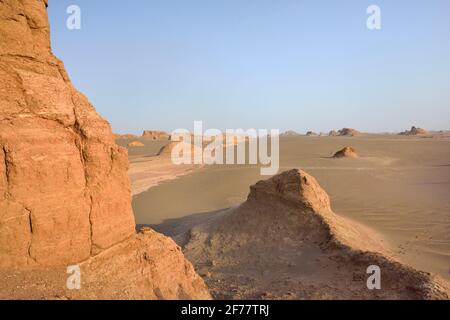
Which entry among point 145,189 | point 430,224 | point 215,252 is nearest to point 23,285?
point 215,252

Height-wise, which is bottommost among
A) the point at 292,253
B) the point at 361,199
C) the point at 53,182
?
the point at 361,199

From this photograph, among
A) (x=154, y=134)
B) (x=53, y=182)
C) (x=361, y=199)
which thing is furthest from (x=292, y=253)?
(x=154, y=134)

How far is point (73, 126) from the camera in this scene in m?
3.35

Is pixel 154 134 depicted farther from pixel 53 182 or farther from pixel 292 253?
pixel 53 182

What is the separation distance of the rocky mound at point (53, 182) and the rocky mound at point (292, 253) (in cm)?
136

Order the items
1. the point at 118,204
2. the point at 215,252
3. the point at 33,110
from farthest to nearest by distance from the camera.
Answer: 1. the point at 215,252
2. the point at 118,204
3. the point at 33,110

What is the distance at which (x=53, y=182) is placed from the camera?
3.10 metres

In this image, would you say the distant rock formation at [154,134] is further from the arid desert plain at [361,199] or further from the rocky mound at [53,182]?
the rocky mound at [53,182]

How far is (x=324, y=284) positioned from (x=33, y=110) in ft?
12.1

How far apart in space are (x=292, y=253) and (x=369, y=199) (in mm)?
6913

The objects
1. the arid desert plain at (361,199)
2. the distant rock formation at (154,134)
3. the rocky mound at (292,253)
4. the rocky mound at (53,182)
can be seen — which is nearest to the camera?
the rocky mound at (53,182)

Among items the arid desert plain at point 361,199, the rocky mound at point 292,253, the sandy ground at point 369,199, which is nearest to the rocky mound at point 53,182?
the rocky mound at point 292,253

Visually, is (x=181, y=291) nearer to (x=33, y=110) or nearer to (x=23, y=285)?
(x=23, y=285)

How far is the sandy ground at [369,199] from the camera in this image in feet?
24.8
